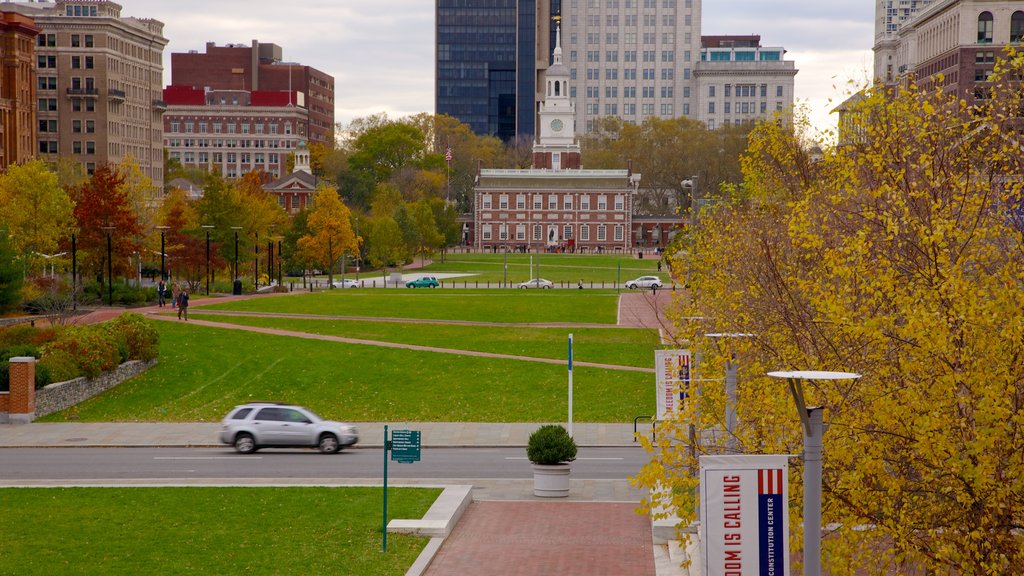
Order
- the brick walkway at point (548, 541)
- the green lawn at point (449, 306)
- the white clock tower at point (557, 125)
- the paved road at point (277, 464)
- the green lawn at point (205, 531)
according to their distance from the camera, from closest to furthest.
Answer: the green lawn at point (205, 531) < the brick walkway at point (548, 541) < the paved road at point (277, 464) < the green lawn at point (449, 306) < the white clock tower at point (557, 125)

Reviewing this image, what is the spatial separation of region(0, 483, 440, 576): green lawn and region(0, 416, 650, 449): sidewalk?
825 centimetres

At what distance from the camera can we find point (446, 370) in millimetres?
47969

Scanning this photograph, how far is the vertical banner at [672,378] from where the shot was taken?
24.0 m

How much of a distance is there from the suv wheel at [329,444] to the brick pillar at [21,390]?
1134 centimetres

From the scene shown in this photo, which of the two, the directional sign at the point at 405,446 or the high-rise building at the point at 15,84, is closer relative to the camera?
the directional sign at the point at 405,446

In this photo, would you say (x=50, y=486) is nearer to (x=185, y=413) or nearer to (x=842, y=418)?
(x=185, y=413)

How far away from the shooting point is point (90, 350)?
147 ft

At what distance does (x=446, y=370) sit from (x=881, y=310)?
30.9 metres

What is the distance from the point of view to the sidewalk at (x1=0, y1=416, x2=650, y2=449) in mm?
37094

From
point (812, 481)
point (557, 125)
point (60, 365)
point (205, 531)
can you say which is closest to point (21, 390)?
point (60, 365)

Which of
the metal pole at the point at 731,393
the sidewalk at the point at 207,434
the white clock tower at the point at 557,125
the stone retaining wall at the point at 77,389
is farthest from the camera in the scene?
the white clock tower at the point at 557,125

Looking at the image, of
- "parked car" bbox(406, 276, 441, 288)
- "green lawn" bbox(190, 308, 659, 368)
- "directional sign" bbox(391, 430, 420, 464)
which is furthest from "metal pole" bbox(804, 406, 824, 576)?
"parked car" bbox(406, 276, 441, 288)

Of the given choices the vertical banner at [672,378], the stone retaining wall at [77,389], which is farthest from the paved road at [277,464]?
the vertical banner at [672,378]

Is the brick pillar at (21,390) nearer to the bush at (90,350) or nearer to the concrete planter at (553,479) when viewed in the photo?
the bush at (90,350)
